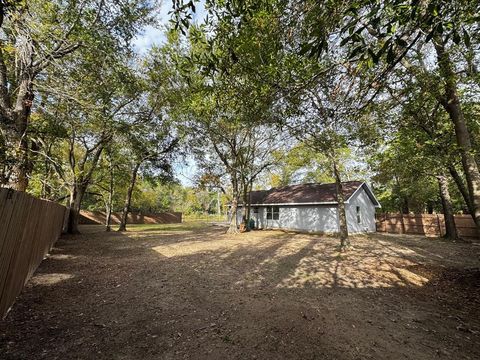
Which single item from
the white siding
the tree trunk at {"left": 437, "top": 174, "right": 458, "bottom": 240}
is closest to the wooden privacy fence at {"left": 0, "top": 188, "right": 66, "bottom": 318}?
the tree trunk at {"left": 437, "top": 174, "right": 458, "bottom": 240}

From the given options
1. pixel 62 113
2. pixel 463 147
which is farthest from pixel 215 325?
pixel 62 113

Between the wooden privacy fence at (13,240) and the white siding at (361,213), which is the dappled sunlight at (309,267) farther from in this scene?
the white siding at (361,213)

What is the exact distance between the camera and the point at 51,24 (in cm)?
693

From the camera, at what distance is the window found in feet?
82.2

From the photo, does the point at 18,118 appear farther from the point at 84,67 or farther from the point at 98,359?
the point at 98,359

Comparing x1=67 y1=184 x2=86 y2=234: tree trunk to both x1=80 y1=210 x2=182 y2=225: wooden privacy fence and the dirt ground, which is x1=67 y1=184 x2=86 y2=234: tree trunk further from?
x1=80 y1=210 x2=182 y2=225: wooden privacy fence

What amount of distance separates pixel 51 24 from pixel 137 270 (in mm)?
7963

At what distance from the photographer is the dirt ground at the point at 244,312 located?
11.7 feet

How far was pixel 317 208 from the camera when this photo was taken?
70.5 ft

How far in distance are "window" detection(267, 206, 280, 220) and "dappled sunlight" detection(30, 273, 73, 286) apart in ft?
66.3

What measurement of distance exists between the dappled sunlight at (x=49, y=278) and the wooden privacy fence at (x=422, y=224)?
23.3m

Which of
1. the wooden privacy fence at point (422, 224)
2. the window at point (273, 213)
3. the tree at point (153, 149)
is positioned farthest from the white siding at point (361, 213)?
the tree at point (153, 149)

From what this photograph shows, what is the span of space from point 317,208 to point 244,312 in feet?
59.4

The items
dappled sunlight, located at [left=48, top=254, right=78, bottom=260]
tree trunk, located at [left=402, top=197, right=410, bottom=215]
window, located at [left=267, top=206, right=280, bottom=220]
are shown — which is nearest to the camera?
dappled sunlight, located at [left=48, top=254, right=78, bottom=260]
